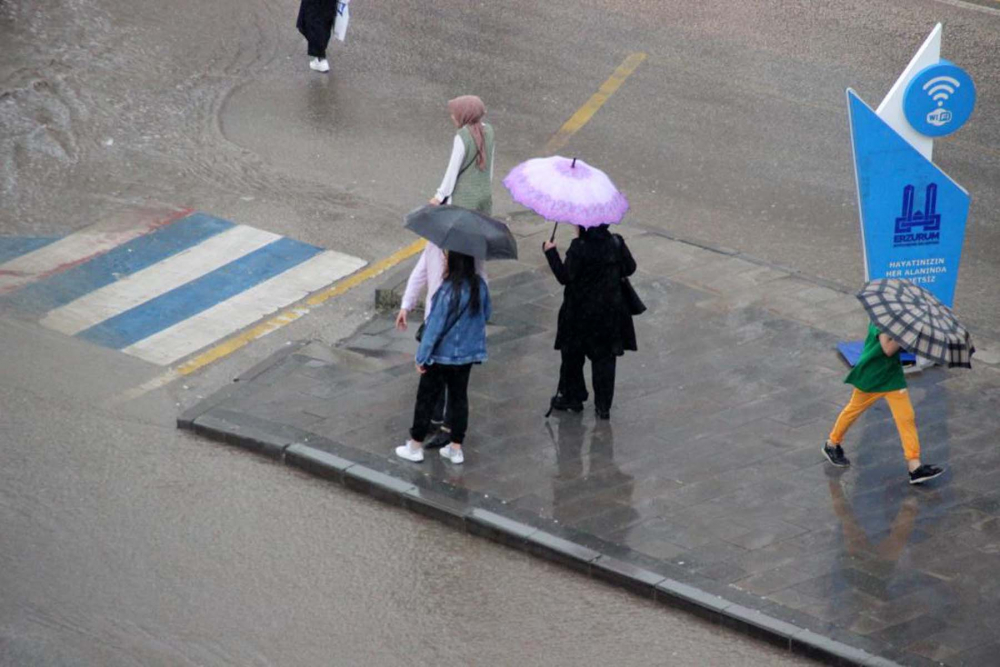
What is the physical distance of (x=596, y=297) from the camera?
1084 cm

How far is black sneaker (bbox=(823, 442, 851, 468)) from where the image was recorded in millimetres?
10664

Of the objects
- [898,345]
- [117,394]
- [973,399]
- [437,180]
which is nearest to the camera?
[898,345]

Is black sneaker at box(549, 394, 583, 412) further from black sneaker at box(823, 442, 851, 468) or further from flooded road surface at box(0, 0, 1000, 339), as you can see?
flooded road surface at box(0, 0, 1000, 339)

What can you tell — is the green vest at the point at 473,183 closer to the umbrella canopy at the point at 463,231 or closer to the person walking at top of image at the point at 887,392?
the umbrella canopy at the point at 463,231

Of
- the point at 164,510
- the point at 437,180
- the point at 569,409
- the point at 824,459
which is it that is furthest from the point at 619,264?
the point at 437,180

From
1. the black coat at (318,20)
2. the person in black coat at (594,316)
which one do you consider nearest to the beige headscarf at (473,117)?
the person in black coat at (594,316)

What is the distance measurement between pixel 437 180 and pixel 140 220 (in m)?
2.79

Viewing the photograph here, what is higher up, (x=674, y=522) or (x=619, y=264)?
(x=619, y=264)

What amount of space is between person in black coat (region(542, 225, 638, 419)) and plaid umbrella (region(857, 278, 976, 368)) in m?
1.62

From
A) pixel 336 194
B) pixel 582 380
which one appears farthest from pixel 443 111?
pixel 582 380

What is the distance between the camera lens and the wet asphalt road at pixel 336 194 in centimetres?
872

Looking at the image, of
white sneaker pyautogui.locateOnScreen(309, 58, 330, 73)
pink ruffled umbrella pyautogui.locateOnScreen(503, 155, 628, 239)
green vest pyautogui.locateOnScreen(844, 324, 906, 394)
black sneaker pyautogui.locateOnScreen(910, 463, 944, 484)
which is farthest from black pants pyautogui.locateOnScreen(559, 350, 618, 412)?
white sneaker pyautogui.locateOnScreen(309, 58, 330, 73)

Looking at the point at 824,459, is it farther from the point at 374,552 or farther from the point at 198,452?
the point at 198,452

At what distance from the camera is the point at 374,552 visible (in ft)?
30.9
